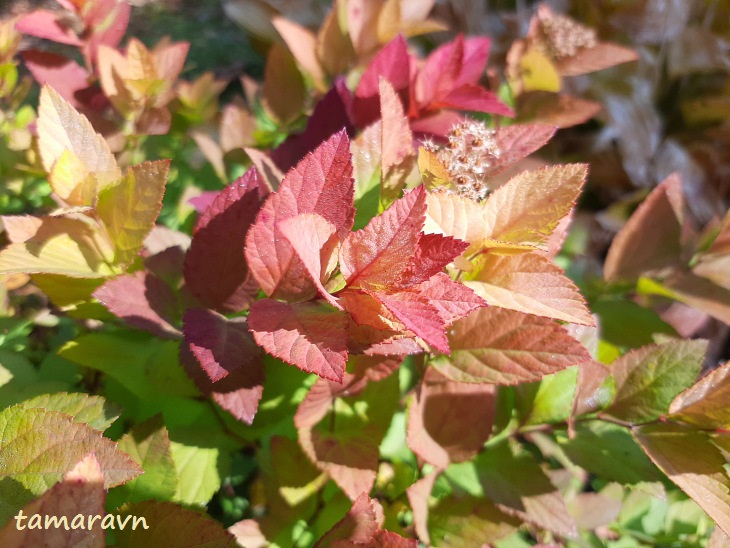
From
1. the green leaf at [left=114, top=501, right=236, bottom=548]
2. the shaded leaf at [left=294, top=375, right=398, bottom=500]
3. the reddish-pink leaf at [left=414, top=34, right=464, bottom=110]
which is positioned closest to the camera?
the green leaf at [left=114, top=501, right=236, bottom=548]

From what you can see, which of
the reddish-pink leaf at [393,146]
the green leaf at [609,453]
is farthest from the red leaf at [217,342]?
the green leaf at [609,453]

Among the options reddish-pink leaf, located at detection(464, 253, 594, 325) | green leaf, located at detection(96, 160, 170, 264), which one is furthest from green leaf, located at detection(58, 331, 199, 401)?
reddish-pink leaf, located at detection(464, 253, 594, 325)

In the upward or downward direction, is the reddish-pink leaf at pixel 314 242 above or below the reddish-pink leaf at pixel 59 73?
below

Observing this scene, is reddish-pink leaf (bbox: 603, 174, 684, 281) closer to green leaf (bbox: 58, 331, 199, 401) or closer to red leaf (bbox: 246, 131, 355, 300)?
red leaf (bbox: 246, 131, 355, 300)

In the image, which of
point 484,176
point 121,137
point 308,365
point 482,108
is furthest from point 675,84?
point 308,365

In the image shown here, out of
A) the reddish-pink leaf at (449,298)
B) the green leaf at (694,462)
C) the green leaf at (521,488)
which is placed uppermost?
the reddish-pink leaf at (449,298)

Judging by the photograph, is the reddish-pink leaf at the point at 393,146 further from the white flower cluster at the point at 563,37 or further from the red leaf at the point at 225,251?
the white flower cluster at the point at 563,37

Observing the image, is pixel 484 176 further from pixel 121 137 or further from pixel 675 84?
pixel 675 84
